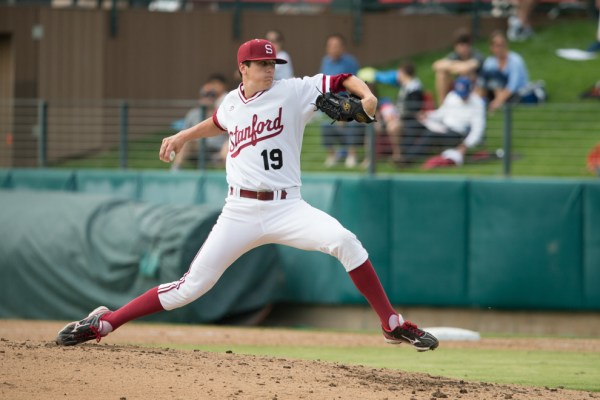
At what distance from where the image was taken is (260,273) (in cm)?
1273

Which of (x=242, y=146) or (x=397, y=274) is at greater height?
(x=242, y=146)

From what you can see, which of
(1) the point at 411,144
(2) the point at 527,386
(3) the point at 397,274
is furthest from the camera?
(1) the point at 411,144

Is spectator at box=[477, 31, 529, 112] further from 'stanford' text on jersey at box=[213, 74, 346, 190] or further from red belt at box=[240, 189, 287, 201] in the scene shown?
red belt at box=[240, 189, 287, 201]

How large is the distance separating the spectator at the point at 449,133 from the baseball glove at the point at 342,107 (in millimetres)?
6265

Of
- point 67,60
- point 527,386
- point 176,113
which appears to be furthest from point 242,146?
point 67,60

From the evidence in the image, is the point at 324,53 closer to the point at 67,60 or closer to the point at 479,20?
the point at 479,20

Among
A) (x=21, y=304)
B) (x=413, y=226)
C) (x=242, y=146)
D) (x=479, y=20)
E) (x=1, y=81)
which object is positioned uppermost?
(x=479, y=20)

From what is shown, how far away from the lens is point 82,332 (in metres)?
7.16

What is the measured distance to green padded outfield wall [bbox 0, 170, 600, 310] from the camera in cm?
1225

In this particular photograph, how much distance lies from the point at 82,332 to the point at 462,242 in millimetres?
6350

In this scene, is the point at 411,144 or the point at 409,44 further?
the point at 409,44

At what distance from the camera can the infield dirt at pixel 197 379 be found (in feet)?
19.4

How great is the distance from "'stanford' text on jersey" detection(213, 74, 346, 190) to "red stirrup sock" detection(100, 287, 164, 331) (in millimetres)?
945

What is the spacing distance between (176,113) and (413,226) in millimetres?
5883
